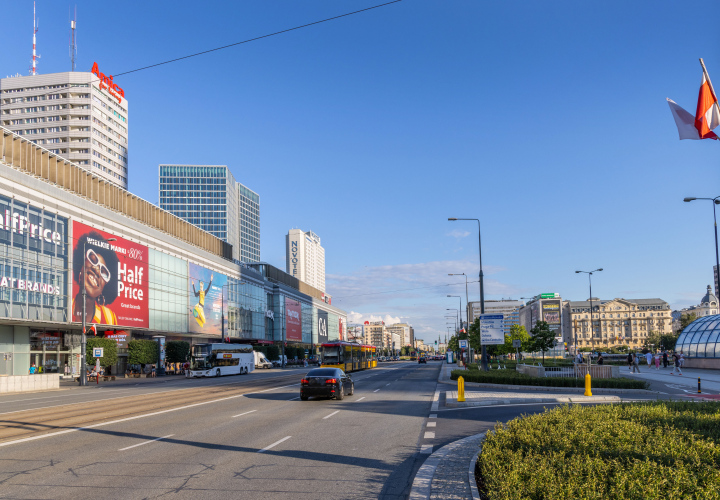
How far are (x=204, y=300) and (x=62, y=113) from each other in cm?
6248

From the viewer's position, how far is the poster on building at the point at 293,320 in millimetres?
130462

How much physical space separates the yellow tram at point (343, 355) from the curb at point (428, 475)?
35.5 meters

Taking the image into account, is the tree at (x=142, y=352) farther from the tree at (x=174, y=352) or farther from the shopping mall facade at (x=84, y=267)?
the tree at (x=174, y=352)

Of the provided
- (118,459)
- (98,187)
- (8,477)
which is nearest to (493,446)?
(118,459)

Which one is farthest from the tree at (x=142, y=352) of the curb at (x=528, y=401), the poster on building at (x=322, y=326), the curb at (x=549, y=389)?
the poster on building at (x=322, y=326)

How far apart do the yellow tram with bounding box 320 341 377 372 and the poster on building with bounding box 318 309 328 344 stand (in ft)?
317

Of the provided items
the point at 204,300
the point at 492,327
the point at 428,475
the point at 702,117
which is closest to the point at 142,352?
the point at 204,300

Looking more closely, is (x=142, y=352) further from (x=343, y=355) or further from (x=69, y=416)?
(x=69, y=416)

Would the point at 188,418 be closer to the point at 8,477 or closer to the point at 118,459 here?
the point at 118,459

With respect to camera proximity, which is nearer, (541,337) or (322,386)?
(322,386)

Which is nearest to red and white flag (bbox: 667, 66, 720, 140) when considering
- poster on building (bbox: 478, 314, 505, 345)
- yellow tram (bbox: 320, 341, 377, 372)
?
poster on building (bbox: 478, 314, 505, 345)

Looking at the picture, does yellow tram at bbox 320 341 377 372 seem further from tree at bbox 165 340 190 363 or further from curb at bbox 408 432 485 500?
curb at bbox 408 432 485 500

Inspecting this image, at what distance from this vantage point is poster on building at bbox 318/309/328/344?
159m

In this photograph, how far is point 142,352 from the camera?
60406mm
